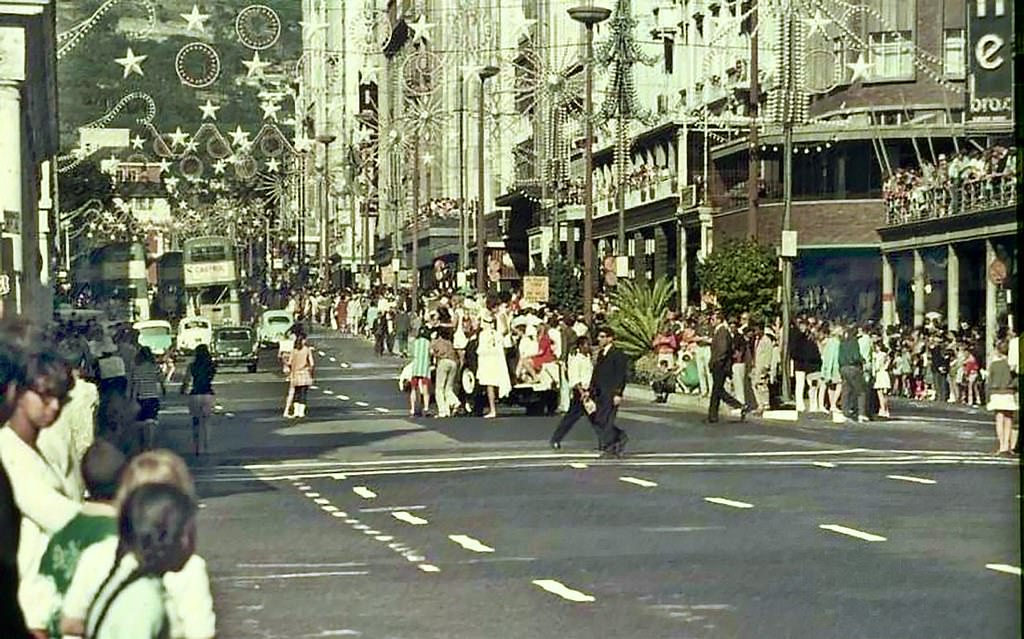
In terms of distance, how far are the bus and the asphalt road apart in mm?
34214

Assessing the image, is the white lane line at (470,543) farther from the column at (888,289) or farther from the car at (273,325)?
the car at (273,325)

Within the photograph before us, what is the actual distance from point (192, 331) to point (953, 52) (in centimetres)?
2393

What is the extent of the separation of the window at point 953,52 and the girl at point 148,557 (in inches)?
2652

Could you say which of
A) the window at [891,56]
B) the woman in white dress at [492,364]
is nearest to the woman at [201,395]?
the woman in white dress at [492,364]

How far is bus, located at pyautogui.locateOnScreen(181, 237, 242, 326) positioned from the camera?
232 feet

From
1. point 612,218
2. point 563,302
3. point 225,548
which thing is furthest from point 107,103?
point 612,218

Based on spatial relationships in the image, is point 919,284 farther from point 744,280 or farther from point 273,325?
point 273,325

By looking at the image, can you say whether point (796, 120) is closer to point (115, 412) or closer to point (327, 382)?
point (327, 382)

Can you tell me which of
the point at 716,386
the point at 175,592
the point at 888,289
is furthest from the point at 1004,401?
the point at 888,289

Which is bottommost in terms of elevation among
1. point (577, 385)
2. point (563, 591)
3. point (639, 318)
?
point (563, 591)

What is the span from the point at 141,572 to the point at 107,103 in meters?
26.3

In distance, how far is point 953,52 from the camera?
72.5m

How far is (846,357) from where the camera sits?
42.0 m

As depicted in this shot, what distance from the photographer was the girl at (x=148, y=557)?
20.8ft
